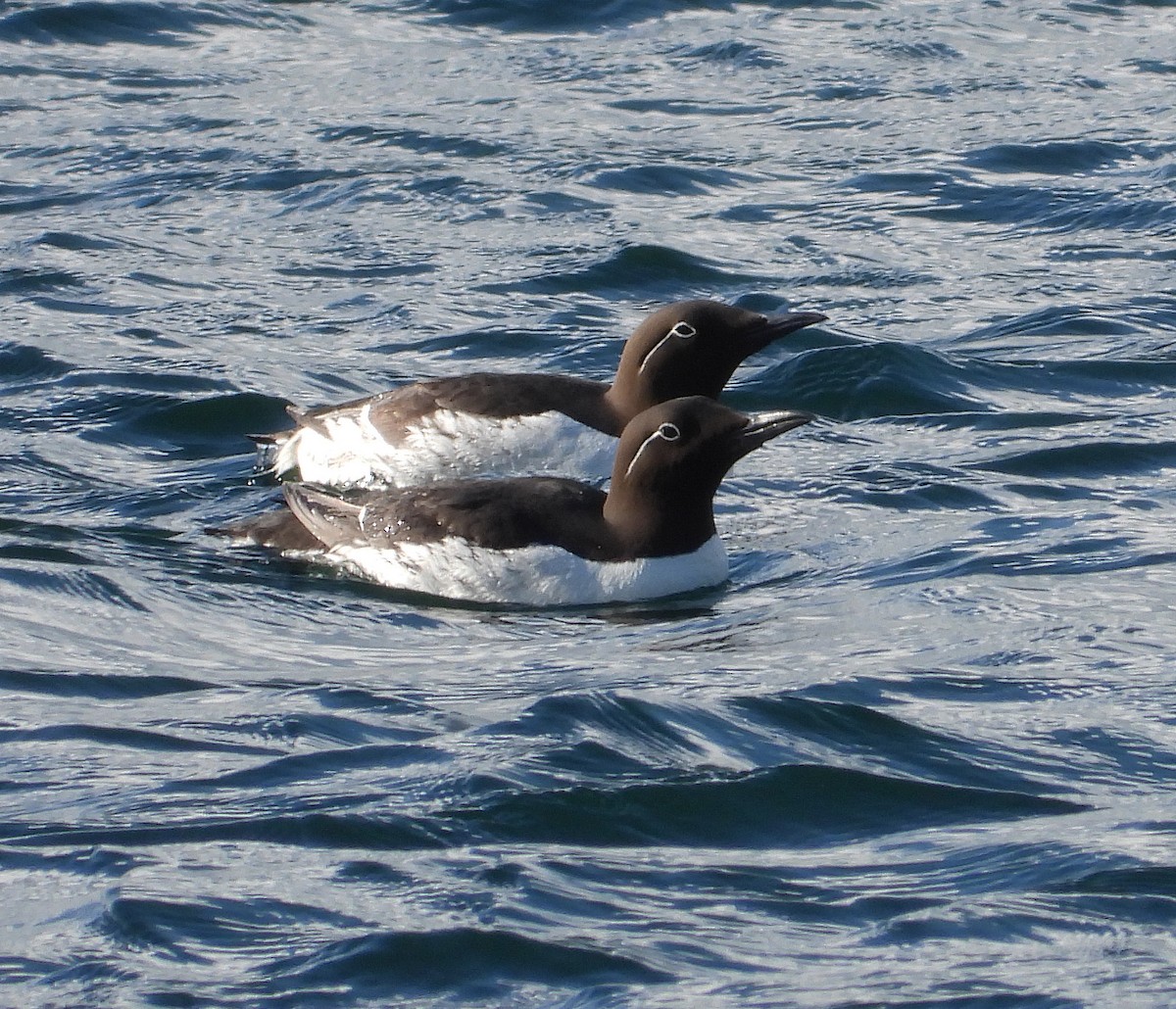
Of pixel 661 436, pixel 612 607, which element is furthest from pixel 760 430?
pixel 612 607

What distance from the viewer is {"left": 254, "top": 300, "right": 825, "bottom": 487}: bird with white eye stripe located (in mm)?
11992

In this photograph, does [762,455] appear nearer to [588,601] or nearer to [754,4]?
[588,601]

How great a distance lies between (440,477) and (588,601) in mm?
2098

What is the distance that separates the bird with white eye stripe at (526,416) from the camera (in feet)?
39.3

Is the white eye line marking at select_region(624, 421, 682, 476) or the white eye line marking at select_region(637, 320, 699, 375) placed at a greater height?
the white eye line marking at select_region(637, 320, 699, 375)

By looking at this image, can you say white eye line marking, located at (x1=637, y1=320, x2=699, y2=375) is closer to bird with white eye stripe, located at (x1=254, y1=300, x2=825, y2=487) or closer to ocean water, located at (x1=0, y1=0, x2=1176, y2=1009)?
bird with white eye stripe, located at (x1=254, y1=300, x2=825, y2=487)

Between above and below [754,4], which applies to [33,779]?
below

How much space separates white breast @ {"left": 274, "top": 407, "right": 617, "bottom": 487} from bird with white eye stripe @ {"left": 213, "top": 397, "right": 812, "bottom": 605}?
1.50 meters

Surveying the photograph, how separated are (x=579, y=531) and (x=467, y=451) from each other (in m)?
1.88

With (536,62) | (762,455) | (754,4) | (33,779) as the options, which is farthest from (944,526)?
(754,4)

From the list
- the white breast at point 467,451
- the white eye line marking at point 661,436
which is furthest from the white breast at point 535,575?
the white breast at point 467,451

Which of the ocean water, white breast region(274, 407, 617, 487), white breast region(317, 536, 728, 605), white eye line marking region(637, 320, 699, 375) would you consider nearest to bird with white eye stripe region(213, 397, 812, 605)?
white breast region(317, 536, 728, 605)

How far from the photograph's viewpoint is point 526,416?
12.0 m

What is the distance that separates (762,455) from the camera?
1262 centimetres
